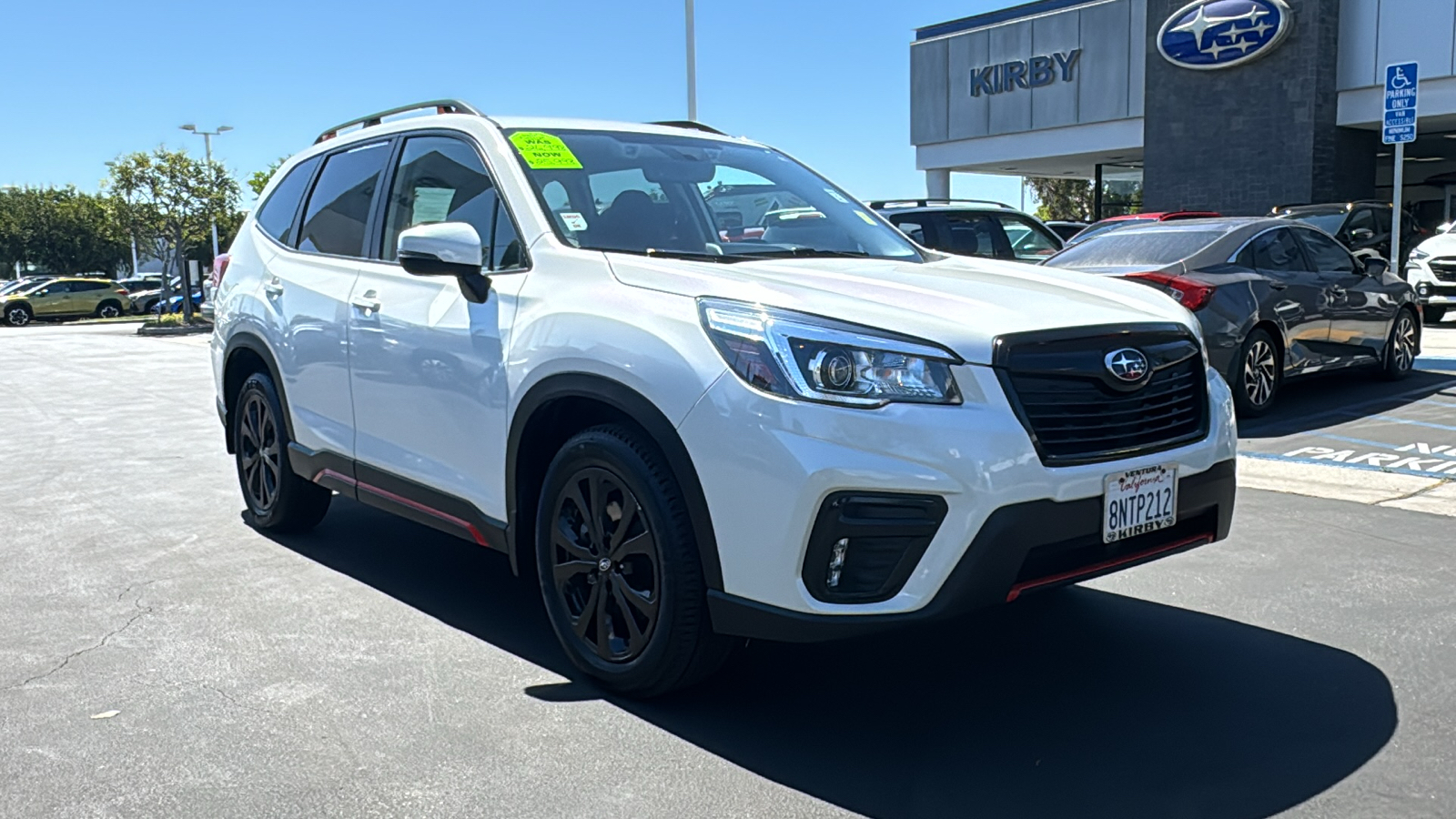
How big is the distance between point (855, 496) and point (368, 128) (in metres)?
3.24

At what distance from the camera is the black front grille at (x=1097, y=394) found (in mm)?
3340

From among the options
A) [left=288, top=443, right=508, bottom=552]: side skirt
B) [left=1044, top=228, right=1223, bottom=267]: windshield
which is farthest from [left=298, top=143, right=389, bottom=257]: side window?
[left=1044, top=228, right=1223, bottom=267]: windshield

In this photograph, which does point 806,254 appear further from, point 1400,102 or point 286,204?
point 1400,102

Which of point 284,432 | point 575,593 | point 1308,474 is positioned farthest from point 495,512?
point 1308,474

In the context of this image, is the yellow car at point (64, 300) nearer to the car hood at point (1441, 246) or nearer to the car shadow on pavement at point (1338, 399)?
the car hood at point (1441, 246)

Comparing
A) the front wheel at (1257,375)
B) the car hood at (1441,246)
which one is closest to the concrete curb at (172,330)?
the car hood at (1441,246)

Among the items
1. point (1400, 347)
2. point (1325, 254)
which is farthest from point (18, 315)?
point (1400, 347)

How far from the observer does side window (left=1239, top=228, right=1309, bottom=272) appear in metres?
9.05

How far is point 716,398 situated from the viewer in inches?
132

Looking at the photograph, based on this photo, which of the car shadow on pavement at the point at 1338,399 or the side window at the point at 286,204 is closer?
the side window at the point at 286,204

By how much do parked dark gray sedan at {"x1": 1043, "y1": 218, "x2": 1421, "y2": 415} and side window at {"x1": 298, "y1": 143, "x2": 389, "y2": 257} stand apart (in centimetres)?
527

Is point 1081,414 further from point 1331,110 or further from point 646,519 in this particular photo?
point 1331,110

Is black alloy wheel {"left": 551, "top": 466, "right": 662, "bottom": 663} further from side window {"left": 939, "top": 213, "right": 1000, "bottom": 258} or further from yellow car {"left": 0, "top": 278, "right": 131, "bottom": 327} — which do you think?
yellow car {"left": 0, "top": 278, "right": 131, "bottom": 327}

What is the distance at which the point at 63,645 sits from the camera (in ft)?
14.8
